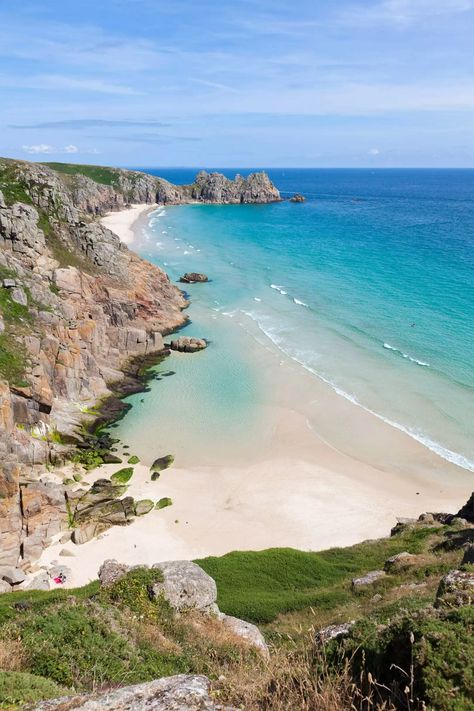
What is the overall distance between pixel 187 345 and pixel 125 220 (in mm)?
99672

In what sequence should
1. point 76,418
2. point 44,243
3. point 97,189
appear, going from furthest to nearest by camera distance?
point 97,189, point 44,243, point 76,418

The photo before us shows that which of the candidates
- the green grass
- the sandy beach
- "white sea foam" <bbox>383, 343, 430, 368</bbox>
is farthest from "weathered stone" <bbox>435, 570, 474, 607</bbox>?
"white sea foam" <bbox>383, 343, 430, 368</bbox>

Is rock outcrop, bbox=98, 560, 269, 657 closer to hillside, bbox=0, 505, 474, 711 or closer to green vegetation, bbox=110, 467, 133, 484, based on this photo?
hillside, bbox=0, 505, 474, 711

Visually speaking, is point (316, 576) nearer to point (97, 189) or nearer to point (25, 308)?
point (25, 308)

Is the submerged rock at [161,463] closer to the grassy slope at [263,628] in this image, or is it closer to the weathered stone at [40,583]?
the grassy slope at [263,628]

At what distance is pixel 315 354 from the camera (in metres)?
56.7

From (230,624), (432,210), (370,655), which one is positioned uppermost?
(432,210)

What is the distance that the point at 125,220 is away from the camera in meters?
146

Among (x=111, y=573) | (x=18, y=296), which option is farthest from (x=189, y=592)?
(x=18, y=296)

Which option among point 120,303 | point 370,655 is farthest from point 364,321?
point 370,655

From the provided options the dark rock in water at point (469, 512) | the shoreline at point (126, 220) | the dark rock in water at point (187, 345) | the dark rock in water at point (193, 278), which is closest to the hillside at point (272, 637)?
the dark rock in water at point (469, 512)

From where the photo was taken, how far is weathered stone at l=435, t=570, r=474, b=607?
10.7 meters

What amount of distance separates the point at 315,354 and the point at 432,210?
130 m

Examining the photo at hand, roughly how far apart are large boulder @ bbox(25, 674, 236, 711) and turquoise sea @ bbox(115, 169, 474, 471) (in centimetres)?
3078
